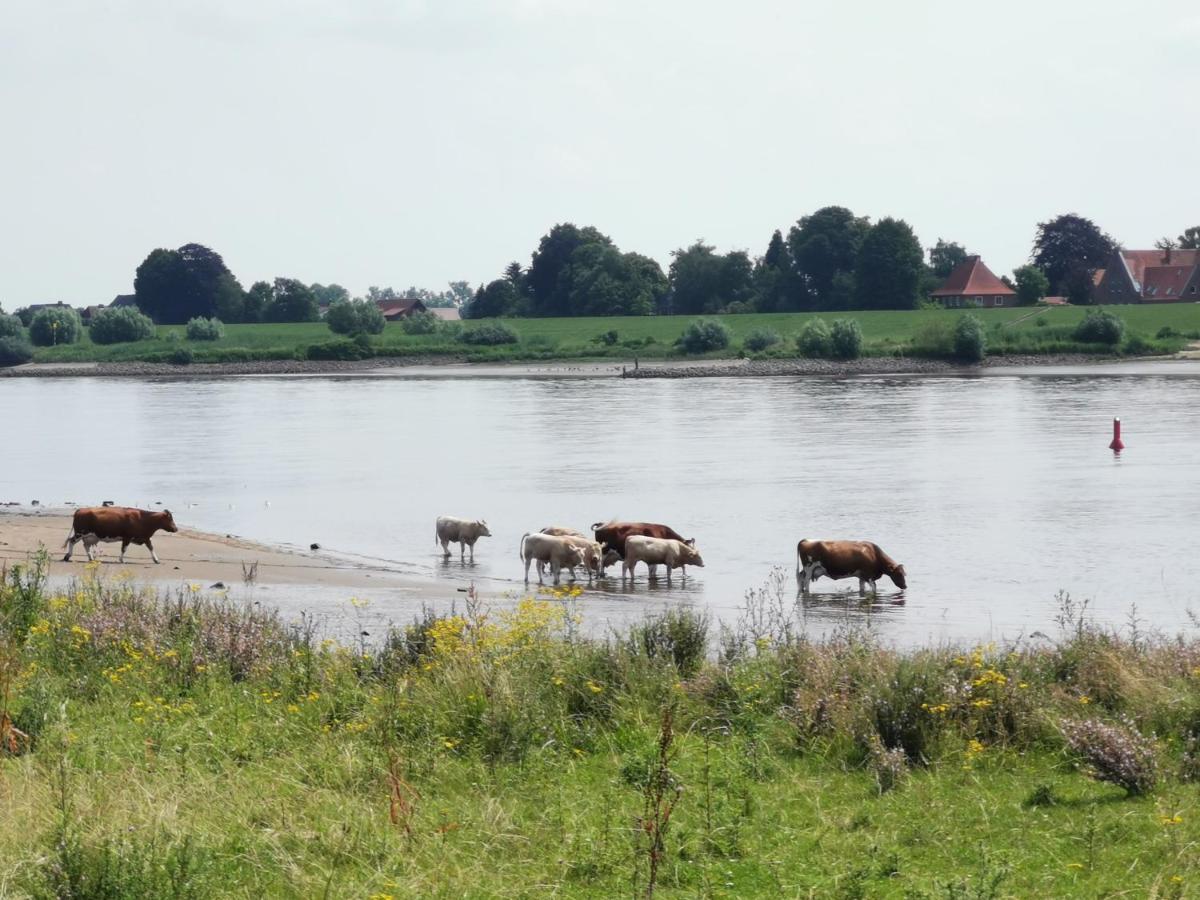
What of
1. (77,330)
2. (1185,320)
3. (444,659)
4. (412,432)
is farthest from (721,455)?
(77,330)

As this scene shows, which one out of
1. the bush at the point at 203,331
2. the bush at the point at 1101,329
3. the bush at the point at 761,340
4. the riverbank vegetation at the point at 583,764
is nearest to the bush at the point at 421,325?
the bush at the point at 203,331

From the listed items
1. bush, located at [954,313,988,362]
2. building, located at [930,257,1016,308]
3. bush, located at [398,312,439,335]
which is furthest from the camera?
building, located at [930,257,1016,308]

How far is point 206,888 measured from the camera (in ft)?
25.2

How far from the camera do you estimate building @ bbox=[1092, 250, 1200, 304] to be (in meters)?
172

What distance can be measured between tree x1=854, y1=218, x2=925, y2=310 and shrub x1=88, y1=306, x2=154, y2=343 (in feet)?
251

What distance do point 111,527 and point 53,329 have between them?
5827 inches

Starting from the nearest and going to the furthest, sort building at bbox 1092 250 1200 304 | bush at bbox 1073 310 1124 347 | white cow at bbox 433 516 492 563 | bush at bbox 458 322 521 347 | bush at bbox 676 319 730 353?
white cow at bbox 433 516 492 563
bush at bbox 1073 310 1124 347
bush at bbox 676 319 730 353
bush at bbox 458 322 521 347
building at bbox 1092 250 1200 304

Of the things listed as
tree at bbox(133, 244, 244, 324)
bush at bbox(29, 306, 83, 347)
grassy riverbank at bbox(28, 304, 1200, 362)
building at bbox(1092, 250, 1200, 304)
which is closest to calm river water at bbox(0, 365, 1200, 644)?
grassy riverbank at bbox(28, 304, 1200, 362)

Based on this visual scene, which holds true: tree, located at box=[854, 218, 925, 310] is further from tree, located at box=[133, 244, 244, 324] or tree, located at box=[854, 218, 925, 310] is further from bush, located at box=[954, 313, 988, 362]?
tree, located at box=[133, 244, 244, 324]

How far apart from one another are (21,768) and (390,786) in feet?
8.36

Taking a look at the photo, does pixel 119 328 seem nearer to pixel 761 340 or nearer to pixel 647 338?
pixel 647 338

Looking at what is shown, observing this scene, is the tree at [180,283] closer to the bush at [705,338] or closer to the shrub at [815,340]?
the bush at [705,338]

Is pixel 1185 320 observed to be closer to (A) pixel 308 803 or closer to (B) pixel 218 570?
(B) pixel 218 570

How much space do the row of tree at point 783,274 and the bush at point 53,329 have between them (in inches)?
1871
